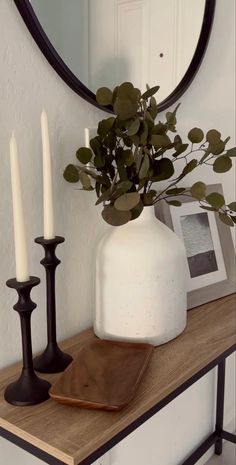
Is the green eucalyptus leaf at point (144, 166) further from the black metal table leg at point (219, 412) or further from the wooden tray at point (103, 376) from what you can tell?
the black metal table leg at point (219, 412)

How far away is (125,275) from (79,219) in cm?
17

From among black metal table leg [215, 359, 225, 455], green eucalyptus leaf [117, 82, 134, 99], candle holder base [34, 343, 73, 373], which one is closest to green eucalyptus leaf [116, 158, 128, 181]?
green eucalyptus leaf [117, 82, 134, 99]

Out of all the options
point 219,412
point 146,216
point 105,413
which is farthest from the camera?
point 219,412

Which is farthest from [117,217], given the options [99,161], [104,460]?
[104,460]

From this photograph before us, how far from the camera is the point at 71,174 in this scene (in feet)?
2.68

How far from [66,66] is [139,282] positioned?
396 millimetres

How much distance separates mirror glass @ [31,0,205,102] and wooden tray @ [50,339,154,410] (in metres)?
0.48

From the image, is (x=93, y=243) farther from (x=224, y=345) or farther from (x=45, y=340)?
(x=224, y=345)

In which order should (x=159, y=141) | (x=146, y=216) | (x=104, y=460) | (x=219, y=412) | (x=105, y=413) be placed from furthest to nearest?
(x=219, y=412)
(x=104, y=460)
(x=146, y=216)
(x=159, y=141)
(x=105, y=413)

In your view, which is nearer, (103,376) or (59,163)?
(103,376)

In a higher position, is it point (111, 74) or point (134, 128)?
point (111, 74)

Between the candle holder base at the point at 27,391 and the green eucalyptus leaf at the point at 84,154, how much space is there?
1.19 feet

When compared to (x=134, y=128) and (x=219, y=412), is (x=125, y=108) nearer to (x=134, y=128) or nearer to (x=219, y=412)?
(x=134, y=128)

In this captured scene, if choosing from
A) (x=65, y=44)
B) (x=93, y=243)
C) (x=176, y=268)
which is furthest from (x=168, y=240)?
(x=65, y=44)
